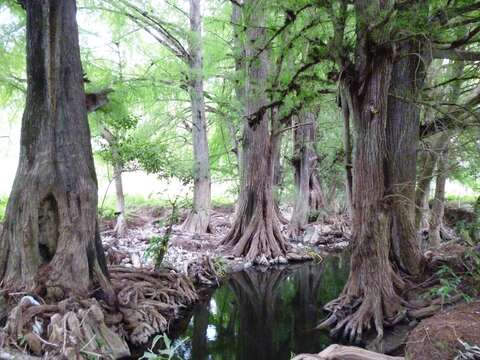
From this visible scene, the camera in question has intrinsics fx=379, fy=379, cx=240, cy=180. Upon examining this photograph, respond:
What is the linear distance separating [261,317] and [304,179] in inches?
257

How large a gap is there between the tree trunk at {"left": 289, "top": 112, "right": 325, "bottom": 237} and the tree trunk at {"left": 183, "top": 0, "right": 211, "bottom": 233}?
114 inches

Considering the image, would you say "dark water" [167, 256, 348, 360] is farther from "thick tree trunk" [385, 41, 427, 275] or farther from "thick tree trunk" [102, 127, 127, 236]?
"thick tree trunk" [102, 127, 127, 236]

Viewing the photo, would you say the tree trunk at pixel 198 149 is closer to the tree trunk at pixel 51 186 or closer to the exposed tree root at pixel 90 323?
the exposed tree root at pixel 90 323

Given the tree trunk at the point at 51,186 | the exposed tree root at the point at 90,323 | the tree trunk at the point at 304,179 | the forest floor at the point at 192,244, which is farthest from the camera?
the tree trunk at the point at 304,179

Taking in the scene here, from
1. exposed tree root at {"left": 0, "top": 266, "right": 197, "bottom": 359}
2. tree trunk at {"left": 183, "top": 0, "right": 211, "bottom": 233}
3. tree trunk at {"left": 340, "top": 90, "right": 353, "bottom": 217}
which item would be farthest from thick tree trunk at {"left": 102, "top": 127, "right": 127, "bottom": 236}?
tree trunk at {"left": 340, "top": 90, "right": 353, "bottom": 217}

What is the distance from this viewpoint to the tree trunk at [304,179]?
37.9ft

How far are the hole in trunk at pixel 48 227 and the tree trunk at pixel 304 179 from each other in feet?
26.1

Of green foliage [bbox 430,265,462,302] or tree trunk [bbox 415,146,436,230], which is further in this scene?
tree trunk [bbox 415,146,436,230]

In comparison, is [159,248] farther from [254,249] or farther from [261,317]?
[254,249]

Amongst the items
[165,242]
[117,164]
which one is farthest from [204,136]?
[165,242]

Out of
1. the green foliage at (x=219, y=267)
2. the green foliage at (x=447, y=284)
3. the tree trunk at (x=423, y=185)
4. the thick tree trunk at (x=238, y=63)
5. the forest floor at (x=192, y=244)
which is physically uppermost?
the thick tree trunk at (x=238, y=63)

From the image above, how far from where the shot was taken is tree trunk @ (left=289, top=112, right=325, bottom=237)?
37.9 ft

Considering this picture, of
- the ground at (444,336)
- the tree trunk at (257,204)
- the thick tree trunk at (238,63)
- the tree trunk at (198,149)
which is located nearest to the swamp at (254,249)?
the ground at (444,336)

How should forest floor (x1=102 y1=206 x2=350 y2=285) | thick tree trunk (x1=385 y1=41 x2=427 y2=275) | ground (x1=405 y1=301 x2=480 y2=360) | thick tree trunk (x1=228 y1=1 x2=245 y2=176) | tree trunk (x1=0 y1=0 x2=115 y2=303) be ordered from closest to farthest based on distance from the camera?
ground (x1=405 y1=301 x2=480 y2=360)
tree trunk (x1=0 y1=0 x2=115 y2=303)
thick tree trunk (x1=385 y1=41 x2=427 y2=275)
thick tree trunk (x1=228 y1=1 x2=245 y2=176)
forest floor (x1=102 y1=206 x2=350 y2=285)
